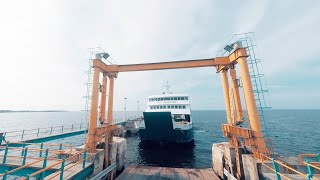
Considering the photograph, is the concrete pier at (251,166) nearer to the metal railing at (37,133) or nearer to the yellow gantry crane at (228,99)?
the yellow gantry crane at (228,99)

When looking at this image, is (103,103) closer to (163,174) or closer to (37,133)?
(163,174)

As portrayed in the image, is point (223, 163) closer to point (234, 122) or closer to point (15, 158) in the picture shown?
point (234, 122)

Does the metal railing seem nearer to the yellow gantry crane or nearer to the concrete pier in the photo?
the yellow gantry crane

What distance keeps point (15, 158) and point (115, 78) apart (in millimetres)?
8522

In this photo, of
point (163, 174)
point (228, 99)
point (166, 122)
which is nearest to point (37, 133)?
point (166, 122)

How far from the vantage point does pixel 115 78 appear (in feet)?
44.9

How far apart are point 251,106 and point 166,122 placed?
11777mm

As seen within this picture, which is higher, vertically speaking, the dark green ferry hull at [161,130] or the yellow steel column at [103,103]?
the yellow steel column at [103,103]

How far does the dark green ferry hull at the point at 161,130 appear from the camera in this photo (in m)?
18.4

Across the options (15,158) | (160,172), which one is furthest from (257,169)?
(15,158)

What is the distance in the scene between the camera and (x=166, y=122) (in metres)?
19.1

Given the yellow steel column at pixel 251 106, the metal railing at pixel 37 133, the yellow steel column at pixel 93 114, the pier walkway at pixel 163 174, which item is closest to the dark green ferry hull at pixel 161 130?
the pier walkway at pixel 163 174

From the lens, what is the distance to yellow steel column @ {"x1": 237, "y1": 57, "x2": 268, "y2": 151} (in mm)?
8211

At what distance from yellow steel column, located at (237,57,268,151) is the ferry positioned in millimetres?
9989
